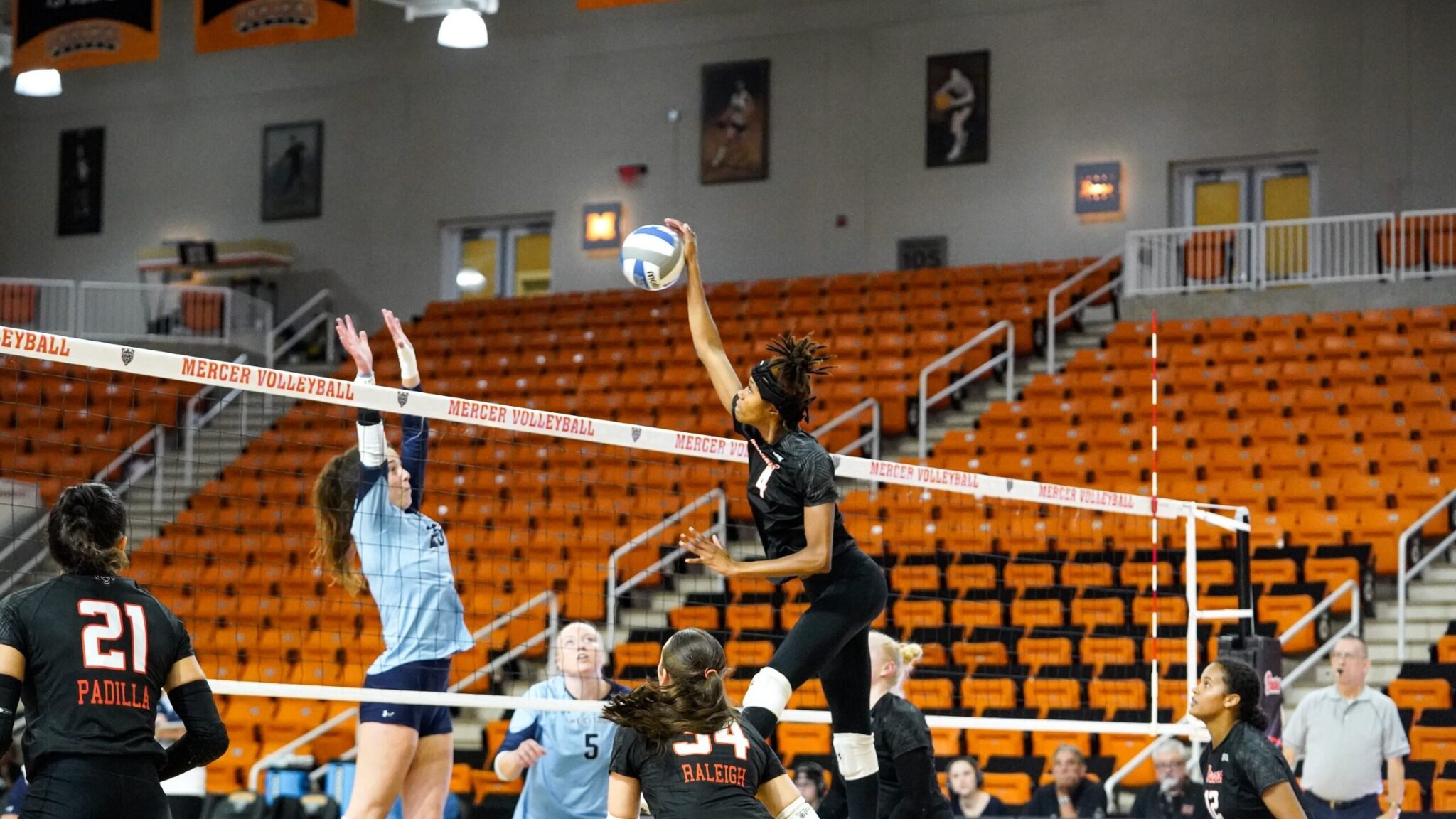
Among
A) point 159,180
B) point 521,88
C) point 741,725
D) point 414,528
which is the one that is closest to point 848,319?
point 521,88

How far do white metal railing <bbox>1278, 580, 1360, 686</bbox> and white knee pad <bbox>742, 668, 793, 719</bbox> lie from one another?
8067mm

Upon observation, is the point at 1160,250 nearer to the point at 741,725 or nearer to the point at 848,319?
the point at 848,319

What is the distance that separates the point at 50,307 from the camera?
25.3 meters

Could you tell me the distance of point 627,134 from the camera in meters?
24.8

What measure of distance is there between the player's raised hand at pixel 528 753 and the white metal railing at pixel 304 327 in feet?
56.2

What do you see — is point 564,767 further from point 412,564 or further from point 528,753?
point 412,564

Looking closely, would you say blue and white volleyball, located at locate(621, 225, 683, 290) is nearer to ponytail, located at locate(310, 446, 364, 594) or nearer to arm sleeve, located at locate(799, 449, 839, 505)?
arm sleeve, located at locate(799, 449, 839, 505)

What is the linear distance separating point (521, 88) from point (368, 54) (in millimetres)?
2621

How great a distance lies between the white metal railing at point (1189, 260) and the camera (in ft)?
65.6

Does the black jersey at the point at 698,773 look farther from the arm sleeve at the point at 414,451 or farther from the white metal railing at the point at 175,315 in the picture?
the white metal railing at the point at 175,315

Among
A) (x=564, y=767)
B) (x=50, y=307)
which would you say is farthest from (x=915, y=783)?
(x=50, y=307)

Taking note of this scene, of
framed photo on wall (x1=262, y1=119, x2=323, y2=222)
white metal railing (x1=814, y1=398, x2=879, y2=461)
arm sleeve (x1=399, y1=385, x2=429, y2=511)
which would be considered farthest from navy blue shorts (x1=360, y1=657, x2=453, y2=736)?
framed photo on wall (x1=262, y1=119, x2=323, y2=222)

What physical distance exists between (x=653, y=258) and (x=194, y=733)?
253 centimetres

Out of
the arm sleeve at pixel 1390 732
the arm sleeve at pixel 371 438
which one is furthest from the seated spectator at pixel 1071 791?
the arm sleeve at pixel 371 438
